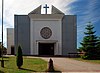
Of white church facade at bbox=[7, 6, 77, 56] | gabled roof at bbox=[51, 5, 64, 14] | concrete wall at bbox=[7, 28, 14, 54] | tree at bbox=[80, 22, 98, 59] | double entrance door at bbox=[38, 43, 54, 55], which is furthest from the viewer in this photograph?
concrete wall at bbox=[7, 28, 14, 54]

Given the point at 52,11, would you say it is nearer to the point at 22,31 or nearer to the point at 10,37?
the point at 22,31

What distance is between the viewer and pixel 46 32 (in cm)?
5628

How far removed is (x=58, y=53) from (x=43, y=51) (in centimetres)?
376

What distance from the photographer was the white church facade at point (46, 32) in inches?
2222

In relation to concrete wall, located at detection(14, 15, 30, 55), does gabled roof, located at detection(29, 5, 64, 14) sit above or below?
above

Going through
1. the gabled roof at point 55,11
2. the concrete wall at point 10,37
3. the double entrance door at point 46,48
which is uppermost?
the gabled roof at point 55,11

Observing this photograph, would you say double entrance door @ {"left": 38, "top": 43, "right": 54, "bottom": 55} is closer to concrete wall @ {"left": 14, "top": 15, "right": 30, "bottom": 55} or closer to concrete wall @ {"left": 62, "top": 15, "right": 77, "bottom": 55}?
concrete wall @ {"left": 62, "top": 15, "right": 77, "bottom": 55}

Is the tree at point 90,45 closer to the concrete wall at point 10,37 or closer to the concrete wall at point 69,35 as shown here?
the concrete wall at point 69,35

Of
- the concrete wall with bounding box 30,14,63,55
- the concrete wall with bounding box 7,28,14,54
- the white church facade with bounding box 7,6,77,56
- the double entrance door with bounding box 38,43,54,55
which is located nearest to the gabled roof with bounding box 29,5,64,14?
the white church facade with bounding box 7,6,77,56

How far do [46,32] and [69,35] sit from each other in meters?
4.82

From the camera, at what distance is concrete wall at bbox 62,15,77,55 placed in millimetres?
56531

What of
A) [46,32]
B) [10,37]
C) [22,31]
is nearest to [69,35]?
[46,32]

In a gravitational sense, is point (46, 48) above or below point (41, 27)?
below

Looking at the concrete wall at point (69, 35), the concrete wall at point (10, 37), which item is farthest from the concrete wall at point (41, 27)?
the concrete wall at point (10, 37)
